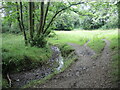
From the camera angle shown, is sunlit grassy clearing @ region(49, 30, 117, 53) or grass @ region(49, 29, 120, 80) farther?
sunlit grassy clearing @ region(49, 30, 117, 53)

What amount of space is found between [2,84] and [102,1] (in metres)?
11.3

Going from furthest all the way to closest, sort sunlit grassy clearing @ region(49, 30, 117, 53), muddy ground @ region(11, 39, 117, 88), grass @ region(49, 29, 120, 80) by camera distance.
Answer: sunlit grassy clearing @ region(49, 30, 117, 53) → grass @ region(49, 29, 120, 80) → muddy ground @ region(11, 39, 117, 88)

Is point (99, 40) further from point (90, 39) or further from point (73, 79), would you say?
point (73, 79)

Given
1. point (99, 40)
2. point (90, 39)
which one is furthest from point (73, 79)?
point (90, 39)

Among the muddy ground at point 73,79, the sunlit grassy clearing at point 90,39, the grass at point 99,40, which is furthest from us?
the sunlit grassy clearing at point 90,39

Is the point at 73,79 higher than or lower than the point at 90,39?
lower

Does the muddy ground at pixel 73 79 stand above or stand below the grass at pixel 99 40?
below

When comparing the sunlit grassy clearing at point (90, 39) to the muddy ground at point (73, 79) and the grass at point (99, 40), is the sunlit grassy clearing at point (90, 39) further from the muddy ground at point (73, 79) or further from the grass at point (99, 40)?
the muddy ground at point (73, 79)

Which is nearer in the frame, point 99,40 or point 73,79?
point 73,79

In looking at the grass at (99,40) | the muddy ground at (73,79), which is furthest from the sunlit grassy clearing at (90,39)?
the muddy ground at (73,79)

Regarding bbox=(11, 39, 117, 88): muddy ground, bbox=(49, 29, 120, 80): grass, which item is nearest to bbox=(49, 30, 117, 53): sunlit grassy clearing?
bbox=(49, 29, 120, 80): grass

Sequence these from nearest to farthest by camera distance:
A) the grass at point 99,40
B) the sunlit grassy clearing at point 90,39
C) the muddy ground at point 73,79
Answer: the muddy ground at point 73,79
the grass at point 99,40
the sunlit grassy clearing at point 90,39

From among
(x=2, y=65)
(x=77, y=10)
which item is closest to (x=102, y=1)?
(x=77, y=10)

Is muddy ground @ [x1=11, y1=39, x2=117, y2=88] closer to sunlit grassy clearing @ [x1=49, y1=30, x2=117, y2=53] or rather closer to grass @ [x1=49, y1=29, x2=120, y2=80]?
grass @ [x1=49, y1=29, x2=120, y2=80]
